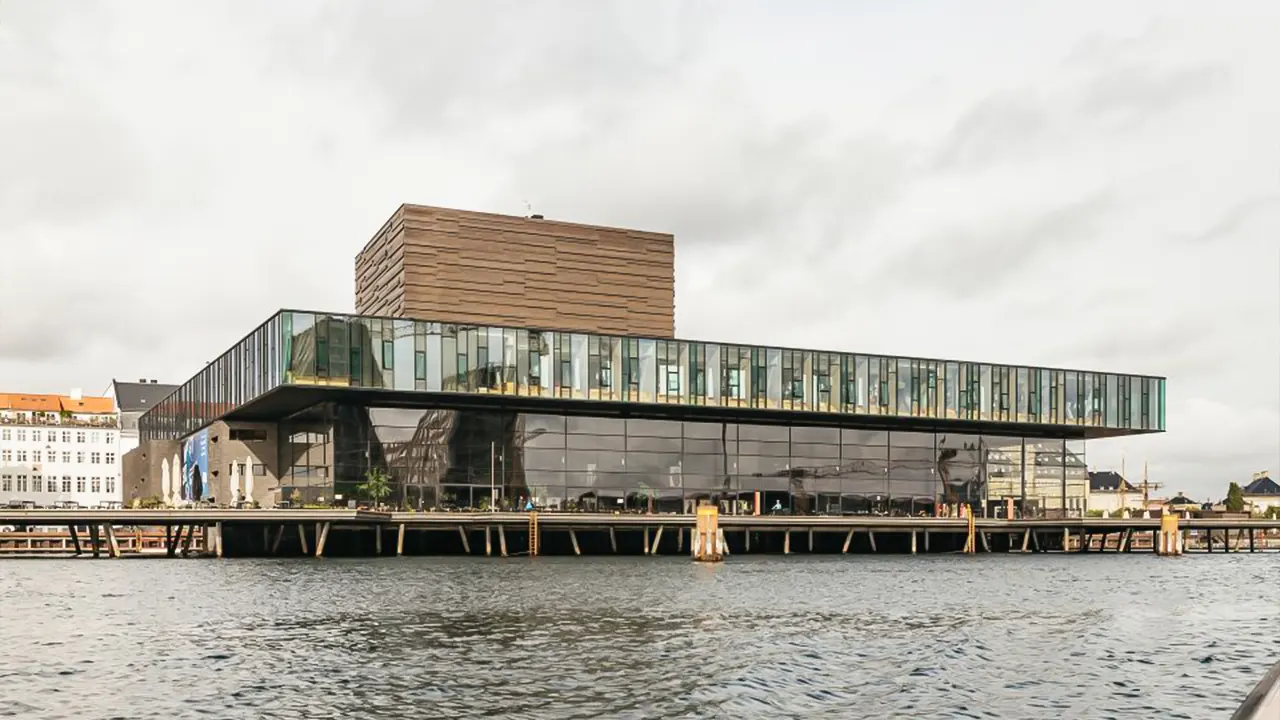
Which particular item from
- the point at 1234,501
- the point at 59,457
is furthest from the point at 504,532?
the point at 1234,501

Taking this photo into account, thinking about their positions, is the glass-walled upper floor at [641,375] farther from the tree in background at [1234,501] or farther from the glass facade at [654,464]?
the tree in background at [1234,501]

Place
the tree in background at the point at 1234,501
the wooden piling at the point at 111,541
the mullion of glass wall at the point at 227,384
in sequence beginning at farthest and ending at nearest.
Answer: the tree in background at the point at 1234,501 → the mullion of glass wall at the point at 227,384 → the wooden piling at the point at 111,541

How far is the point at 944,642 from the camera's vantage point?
110ft

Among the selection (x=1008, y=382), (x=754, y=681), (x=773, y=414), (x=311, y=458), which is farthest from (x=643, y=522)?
(x=754, y=681)

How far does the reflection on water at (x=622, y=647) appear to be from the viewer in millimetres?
23422

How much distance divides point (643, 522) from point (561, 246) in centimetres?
3794

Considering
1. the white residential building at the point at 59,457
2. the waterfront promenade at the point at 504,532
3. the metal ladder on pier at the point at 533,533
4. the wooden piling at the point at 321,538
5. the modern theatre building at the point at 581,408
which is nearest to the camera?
the waterfront promenade at the point at 504,532

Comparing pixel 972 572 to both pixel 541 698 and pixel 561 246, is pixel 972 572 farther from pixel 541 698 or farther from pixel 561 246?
pixel 561 246

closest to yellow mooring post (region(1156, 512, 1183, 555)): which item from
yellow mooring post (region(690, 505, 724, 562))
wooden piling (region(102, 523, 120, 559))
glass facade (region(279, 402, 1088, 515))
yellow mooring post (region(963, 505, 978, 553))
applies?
glass facade (region(279, 402, 1088, 515))

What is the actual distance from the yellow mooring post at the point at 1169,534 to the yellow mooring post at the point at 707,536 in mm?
43583

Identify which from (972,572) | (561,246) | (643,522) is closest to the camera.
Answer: (972,572)

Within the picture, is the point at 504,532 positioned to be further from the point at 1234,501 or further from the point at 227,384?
the point at 1234,501

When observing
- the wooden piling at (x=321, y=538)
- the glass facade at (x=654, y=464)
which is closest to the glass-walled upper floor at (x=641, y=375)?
the glass facade at (x=654, y=464)

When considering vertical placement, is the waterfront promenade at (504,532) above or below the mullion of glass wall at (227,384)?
below
